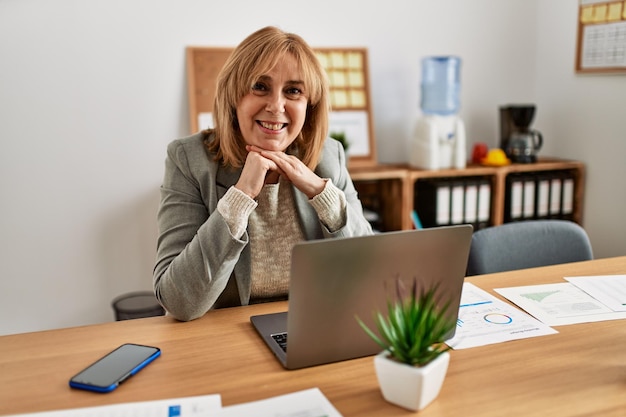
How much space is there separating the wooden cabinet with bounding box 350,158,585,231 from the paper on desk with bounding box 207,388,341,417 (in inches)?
74.0

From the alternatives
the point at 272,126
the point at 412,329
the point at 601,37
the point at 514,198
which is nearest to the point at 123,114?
the point at 272,126

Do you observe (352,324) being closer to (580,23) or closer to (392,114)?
(392,114)

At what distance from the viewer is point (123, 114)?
9.21ft

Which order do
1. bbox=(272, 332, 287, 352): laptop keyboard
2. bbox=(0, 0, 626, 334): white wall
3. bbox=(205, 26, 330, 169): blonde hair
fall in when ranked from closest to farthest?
1. bbox=(272, 332, 287, 352): laptop keyboard
2. bbox=(205, 26, 330, 169): blonde hair
3. bbox=(0, 0, 626, 334): white wall

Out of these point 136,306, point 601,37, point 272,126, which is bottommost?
point 136,306

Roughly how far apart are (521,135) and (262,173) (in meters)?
2.12

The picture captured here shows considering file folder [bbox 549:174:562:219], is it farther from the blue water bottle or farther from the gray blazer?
the gray blazer

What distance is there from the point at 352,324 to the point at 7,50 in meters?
2.17

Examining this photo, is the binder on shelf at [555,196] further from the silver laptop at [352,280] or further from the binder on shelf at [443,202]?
the silver laptop at [352,280]

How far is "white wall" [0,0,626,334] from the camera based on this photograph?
2.68 meters

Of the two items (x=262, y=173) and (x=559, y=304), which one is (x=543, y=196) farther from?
(x=262, y=173)

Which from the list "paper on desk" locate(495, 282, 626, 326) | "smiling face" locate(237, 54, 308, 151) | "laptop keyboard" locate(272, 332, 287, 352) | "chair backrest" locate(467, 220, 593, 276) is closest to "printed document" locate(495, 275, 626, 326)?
"paper on desk" locate(495, 282, 626, 326)

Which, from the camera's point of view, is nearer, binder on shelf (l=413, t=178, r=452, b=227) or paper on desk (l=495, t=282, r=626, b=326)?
paper on desk (l=495, t=282, r=626, b=326)

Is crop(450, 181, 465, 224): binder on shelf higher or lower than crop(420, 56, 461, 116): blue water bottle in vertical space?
lower
